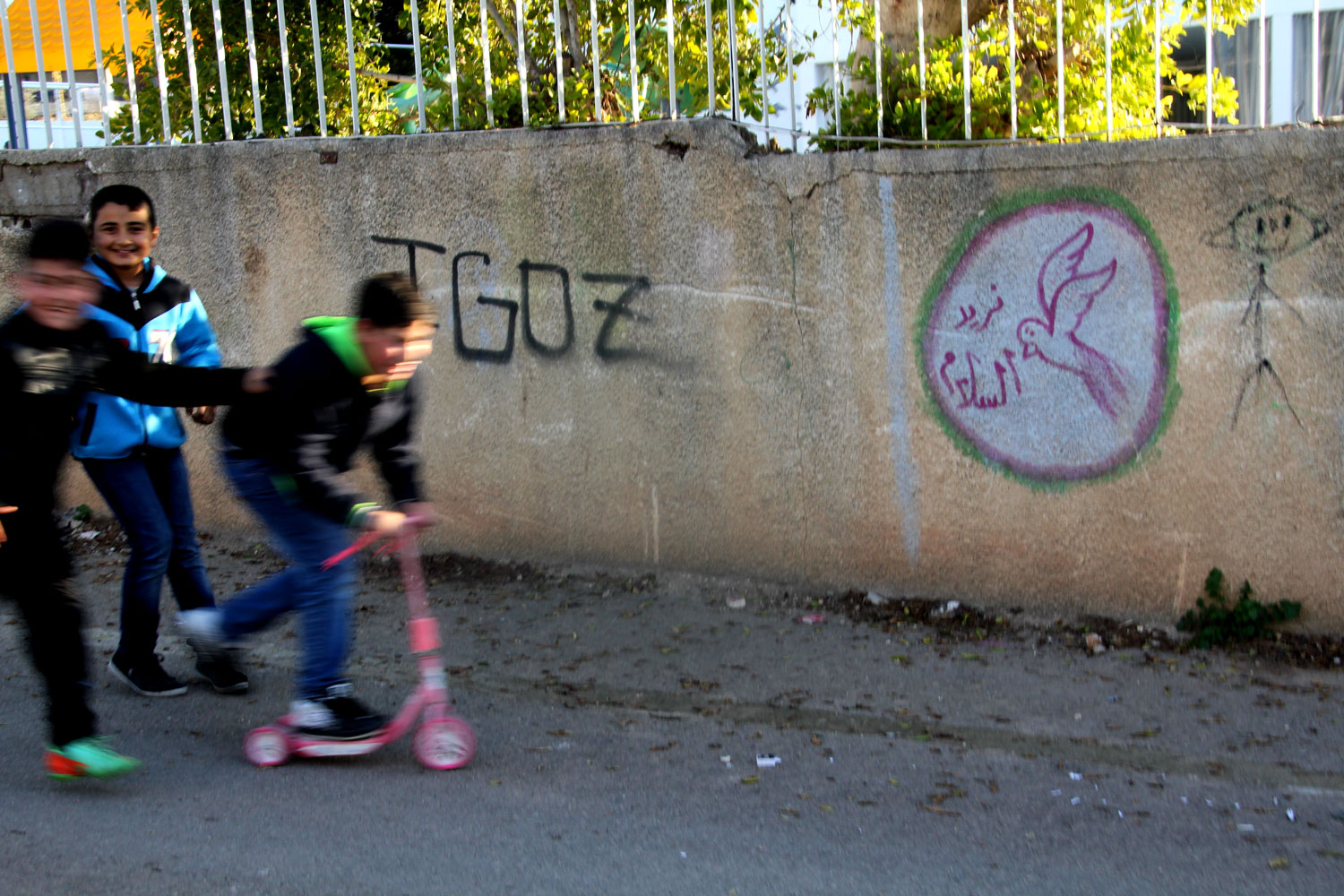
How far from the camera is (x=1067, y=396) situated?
15.3 ft

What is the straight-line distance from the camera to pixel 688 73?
5332 millimetres

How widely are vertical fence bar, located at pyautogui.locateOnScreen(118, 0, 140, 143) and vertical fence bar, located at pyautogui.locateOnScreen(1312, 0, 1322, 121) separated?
515cm

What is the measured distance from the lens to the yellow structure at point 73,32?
6.04 metres

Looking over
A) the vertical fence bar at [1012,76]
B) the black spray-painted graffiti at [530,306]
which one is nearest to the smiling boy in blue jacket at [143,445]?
the black spray-painted graffiti at [530,306]

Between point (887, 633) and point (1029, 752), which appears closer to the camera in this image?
point (1029, 752)

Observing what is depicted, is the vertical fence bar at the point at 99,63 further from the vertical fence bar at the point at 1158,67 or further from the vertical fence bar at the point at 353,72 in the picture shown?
the vertical fence bar at the point at 1158,67

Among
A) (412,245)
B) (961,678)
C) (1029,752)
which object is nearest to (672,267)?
(412,245)

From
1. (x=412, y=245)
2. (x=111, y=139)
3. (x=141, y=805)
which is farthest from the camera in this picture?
(x=111, y=139)

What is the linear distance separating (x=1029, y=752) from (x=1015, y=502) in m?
1.27

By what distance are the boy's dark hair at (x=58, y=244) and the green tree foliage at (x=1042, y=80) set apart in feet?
9.77

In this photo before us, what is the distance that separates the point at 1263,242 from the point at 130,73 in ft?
16.9

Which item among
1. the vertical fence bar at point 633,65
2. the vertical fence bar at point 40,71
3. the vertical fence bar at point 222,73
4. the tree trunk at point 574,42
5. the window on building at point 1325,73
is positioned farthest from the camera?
the vertical fence bar at point 40,71

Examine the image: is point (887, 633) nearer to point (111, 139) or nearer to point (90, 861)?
point (90, 861)

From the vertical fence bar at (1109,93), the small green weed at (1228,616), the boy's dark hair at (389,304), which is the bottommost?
the small green weed at (1228,616)
